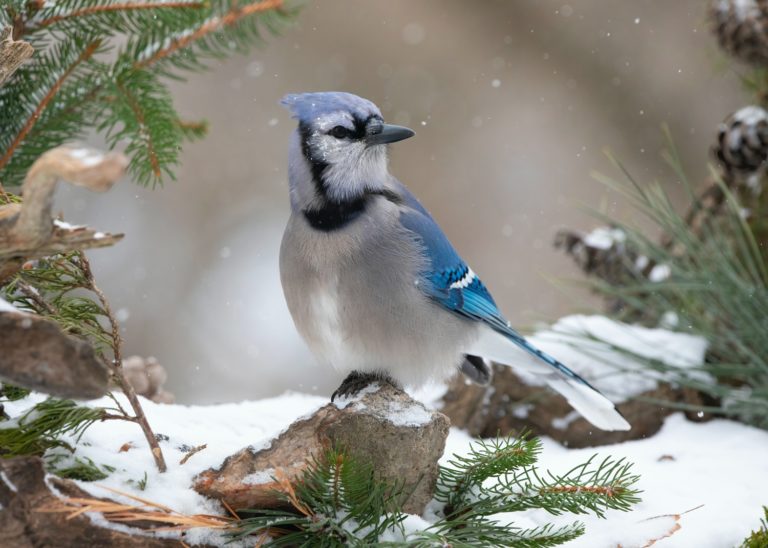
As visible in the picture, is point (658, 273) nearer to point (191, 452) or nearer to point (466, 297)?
point (466, 297)

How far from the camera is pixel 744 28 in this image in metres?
2.08

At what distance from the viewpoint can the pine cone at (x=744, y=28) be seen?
2.07 metres

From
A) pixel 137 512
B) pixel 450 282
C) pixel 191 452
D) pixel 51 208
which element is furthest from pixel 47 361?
pixel 450 282

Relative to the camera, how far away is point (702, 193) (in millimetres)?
2283

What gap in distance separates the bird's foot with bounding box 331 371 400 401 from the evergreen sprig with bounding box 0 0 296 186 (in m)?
0.47

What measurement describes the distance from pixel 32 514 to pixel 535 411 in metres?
1.32

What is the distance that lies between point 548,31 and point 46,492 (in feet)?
10.4

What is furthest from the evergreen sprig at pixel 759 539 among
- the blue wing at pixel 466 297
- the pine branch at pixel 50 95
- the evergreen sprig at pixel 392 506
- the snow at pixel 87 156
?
the pine branch at pixel 50 95

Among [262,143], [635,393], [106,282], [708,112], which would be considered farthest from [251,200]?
[635,393]

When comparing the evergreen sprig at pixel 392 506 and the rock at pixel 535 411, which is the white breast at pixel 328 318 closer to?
the evergreen sprig at pixel 392 506

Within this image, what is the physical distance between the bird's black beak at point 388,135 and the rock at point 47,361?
32.4 inches

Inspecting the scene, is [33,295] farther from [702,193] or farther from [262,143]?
[262,143]

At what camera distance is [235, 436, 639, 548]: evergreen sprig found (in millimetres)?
992

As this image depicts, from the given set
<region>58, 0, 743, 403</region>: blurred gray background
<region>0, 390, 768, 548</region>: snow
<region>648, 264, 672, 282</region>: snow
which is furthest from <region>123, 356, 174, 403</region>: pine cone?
<region>58, 0, 743, 403</region>: blurred gray background
